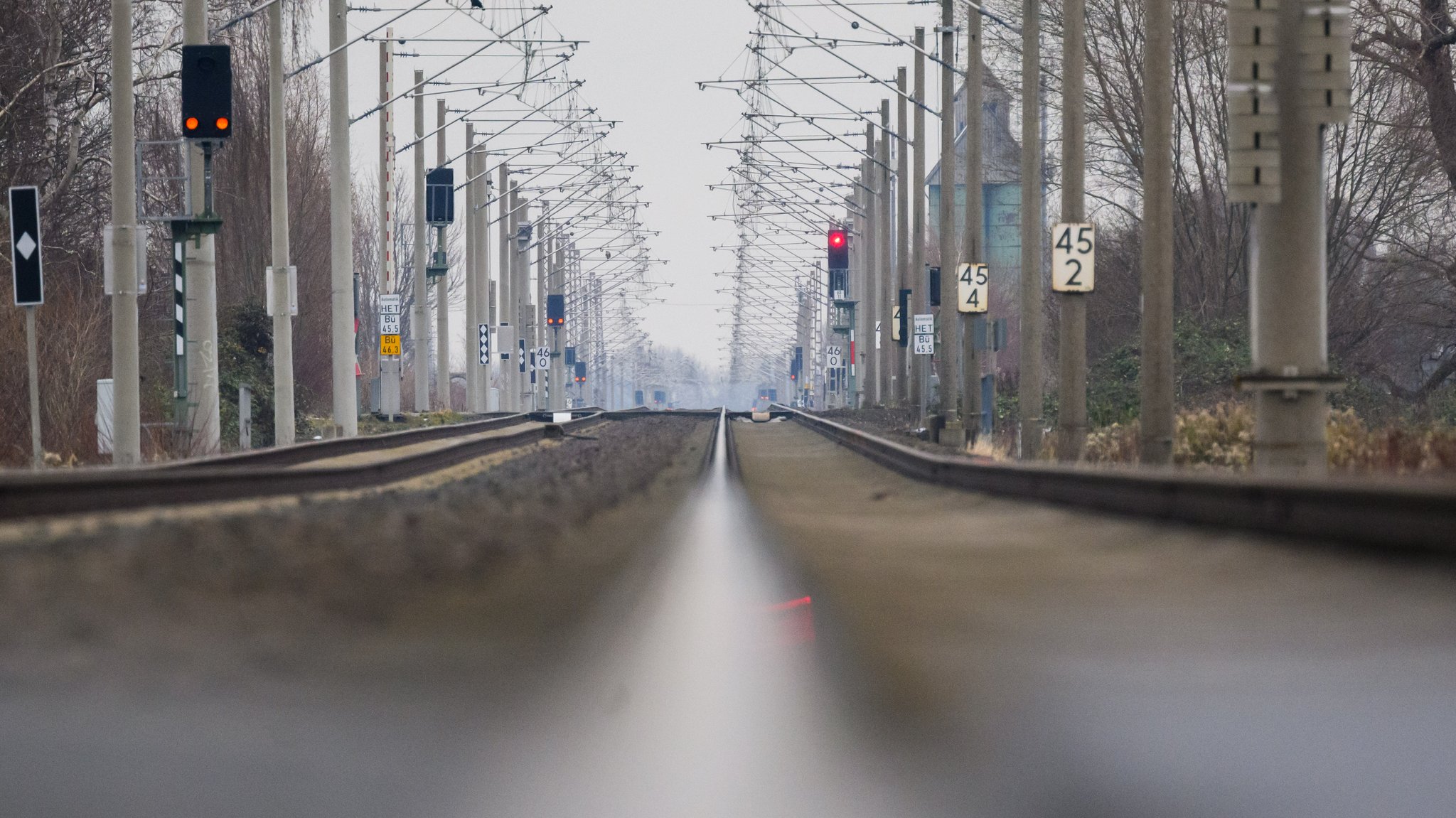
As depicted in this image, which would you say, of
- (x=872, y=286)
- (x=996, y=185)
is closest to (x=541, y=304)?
(x=872, y=286)

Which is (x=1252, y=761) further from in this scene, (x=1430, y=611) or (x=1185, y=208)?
(x=1185, y=208)

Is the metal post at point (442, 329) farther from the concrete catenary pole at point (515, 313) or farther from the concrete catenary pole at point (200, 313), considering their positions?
the concrete catenary pole at point (200, 313)

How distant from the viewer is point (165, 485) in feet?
43.7

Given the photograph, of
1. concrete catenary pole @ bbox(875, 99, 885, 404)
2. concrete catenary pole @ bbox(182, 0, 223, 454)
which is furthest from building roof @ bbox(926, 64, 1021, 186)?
concrete catenary pole @ bbox(182, 0, 223, 454)

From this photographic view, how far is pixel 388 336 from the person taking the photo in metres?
46.9

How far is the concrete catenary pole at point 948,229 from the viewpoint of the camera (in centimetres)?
3969

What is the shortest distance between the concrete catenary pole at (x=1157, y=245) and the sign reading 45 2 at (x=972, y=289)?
12.6 meters

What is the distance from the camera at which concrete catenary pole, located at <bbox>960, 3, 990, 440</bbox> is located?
116 ft

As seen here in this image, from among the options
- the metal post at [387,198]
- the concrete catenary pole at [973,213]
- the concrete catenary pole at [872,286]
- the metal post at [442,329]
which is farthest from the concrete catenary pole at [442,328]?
the concrete catenary pole at [973,213]

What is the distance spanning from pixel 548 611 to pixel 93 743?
3.16 m

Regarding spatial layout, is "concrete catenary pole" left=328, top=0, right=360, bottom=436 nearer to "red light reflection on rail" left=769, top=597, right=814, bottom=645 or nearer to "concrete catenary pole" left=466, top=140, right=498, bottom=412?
"concrete catenary pole" left=466, top=140, right=498, bottom=412

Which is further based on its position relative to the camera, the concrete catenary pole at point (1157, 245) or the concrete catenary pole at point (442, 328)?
the concrete catenary pole at point (442, 328)

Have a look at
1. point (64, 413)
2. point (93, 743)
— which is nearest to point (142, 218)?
point (64, 413)

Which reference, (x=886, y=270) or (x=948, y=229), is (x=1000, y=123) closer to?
(x=886, y=270)
